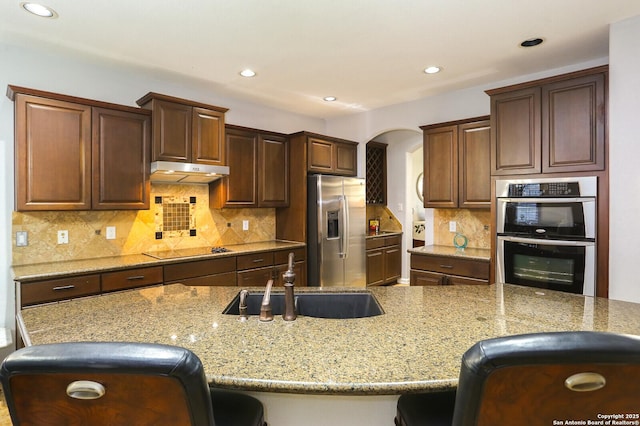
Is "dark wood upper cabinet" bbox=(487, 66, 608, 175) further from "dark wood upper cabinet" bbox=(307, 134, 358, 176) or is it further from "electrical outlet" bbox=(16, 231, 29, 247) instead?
"electrical outlet" bbox=(16, 231, 29, 247)

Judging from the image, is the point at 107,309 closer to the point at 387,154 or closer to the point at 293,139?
the point at 293,139

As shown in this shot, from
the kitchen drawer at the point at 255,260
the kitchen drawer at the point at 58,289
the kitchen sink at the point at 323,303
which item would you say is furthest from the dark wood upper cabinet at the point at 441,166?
the kitchen drawer at the point at 58,289

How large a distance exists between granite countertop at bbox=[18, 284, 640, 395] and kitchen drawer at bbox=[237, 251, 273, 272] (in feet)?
5.69

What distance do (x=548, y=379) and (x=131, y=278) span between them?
9.91 feet

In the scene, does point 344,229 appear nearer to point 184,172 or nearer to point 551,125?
point 184,172

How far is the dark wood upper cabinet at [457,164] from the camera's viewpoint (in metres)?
3.61

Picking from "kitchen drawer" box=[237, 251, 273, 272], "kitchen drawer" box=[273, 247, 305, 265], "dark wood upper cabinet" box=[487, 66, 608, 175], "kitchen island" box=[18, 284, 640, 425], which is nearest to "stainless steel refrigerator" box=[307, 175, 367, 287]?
"kitchen drawer" box=[273, 247, 305, 265]

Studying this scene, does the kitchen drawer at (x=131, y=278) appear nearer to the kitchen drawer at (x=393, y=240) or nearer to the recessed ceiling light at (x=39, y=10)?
the recessed ceiling light at (x=39, y=10)

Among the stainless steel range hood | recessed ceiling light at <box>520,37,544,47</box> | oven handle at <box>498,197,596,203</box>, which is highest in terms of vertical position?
recessed ceiling light at <box>520,37,544,47</box>

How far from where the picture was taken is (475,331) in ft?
4.45

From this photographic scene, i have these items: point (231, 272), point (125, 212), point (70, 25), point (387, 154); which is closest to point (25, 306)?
point (125, 212)

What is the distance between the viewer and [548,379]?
0.75 meters

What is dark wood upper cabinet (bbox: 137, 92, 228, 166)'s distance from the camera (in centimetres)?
329

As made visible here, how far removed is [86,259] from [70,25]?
1.91 meters
